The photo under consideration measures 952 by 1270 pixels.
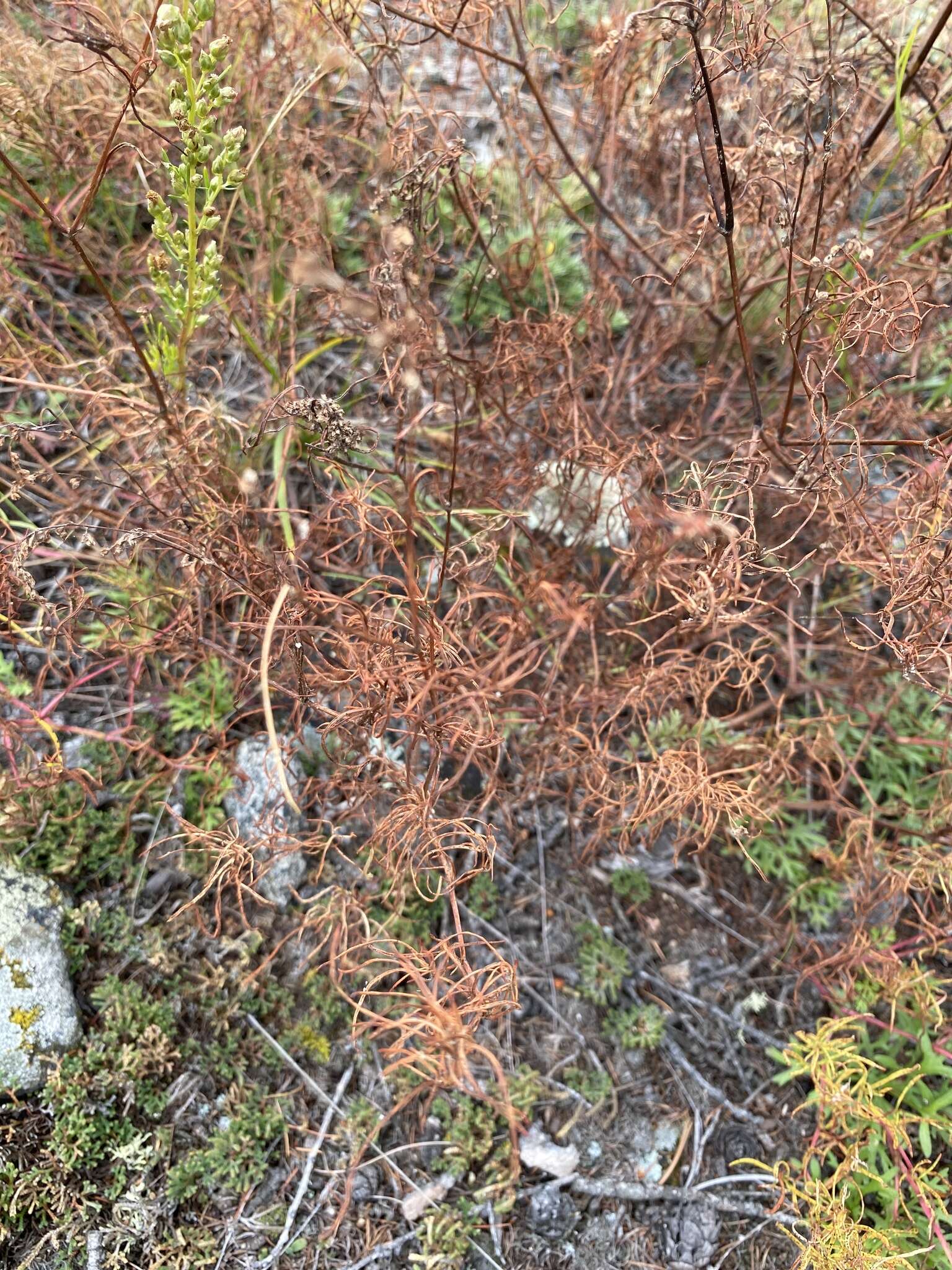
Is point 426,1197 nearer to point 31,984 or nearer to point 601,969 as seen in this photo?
point 601,969

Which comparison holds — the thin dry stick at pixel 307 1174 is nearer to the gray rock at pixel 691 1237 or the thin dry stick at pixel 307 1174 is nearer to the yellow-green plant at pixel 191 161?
the gray rock at pixel 691 1237

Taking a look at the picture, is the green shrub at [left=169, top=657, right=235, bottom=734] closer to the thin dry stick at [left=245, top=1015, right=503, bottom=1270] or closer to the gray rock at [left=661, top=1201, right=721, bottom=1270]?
the thin dry stick at [left=245, top=1015, right=503, bottom=1270]

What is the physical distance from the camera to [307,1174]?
6.57ft

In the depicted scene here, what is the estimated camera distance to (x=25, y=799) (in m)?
2.08

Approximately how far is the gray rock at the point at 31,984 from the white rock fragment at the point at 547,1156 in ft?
3.71

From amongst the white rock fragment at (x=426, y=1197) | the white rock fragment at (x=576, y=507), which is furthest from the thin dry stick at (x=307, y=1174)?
the white rock fragment at (x=576, y=507)

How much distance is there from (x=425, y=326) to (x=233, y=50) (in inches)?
46.3

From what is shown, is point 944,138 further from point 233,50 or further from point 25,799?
point 25,799

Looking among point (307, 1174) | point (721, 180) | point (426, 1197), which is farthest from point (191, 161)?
point (426, 1197)

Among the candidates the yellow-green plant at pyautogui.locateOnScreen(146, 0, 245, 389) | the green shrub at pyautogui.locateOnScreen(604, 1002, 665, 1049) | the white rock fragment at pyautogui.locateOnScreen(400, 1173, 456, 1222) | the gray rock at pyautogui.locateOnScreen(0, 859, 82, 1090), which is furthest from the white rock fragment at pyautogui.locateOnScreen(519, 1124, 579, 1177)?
the yellow-green plant at pyautogui.locateOnScreen(146, 0, 245, 389)

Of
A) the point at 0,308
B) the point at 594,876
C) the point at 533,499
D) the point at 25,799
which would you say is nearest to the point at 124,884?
the point at 25,799

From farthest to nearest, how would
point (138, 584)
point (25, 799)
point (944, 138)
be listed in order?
point (944, 138) < point (138, 584) < point (25, 799)

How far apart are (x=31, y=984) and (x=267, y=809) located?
0.65 m

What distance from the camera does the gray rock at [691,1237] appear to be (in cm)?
207
